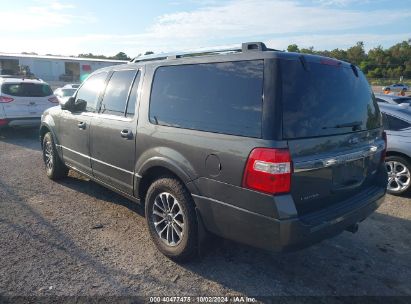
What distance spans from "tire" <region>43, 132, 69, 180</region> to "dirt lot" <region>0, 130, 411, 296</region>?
0.97 metres

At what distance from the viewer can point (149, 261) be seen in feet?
11.3

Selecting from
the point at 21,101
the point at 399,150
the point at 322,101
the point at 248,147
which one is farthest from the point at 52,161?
the point at 399,150

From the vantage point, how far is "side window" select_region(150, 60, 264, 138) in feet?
8.77

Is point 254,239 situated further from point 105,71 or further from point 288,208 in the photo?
point 105,71

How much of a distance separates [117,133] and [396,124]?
15.1ft

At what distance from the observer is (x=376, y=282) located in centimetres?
318

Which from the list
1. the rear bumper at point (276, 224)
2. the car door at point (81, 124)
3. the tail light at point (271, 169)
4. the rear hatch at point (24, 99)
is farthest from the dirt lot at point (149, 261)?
the rear hatch at point (24, 99)

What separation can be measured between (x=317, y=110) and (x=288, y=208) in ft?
2.77

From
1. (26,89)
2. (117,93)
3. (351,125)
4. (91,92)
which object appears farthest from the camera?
(26,89)

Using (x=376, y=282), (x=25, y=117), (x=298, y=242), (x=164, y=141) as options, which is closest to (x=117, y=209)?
(x=164, y=141)

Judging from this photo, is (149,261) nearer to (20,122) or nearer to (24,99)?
(20,122)

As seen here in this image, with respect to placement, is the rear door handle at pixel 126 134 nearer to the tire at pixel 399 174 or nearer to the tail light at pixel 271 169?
the tail light at pixel 271 169

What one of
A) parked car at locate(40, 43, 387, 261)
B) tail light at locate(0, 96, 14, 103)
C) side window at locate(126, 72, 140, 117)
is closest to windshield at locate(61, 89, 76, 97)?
tail light at locate(0, 96, 14, 103)

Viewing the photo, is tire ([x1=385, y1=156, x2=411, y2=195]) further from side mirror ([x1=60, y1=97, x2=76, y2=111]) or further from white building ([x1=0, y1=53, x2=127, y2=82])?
white building ([x1=0, y1=53, x2=127, y2=82])
